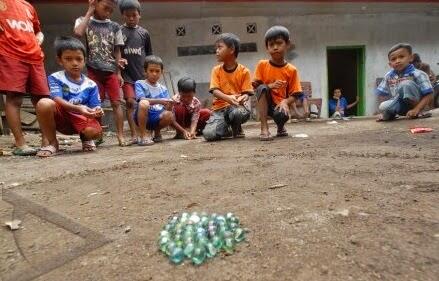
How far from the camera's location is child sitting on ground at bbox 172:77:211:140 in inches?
186

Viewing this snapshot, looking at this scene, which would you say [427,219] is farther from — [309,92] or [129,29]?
[309,92]

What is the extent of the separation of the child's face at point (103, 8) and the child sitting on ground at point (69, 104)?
23.7 inches

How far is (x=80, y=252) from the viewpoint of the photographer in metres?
1.40

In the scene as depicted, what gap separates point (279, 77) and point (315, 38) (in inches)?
237

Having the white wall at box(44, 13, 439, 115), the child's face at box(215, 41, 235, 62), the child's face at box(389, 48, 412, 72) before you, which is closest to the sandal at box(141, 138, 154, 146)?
the child's face at box(215, 41, 235, 62)

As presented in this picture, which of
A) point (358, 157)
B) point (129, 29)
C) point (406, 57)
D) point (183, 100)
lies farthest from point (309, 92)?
point (358, 157)

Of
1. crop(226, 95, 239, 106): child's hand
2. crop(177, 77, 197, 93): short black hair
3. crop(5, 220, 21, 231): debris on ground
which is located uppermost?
crop(177, 77, 197, 93): short black hair

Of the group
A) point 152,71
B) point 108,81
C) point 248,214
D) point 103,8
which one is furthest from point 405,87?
point 248,214

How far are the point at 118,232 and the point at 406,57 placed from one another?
186 inches

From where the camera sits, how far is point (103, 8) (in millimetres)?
4074

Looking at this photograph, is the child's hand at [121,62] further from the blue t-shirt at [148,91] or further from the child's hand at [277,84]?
the child's hand at [277,84]

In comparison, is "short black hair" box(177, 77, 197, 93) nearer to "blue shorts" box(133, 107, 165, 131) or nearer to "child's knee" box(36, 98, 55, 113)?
"blue shorts" box(133, 107, 165, 131)

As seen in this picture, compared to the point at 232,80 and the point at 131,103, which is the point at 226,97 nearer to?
the point at 232,80

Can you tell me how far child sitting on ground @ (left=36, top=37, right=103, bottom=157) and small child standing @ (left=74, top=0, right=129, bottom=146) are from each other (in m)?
0.38
